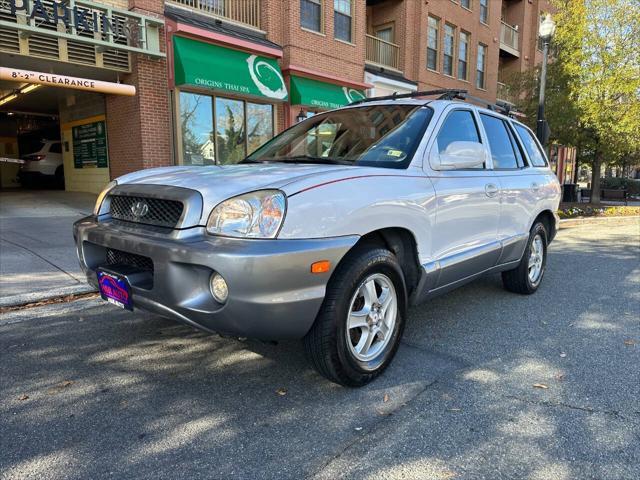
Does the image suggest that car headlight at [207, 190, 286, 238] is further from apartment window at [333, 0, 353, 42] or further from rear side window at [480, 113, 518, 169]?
apartment window at [333, 0, 353, 42]

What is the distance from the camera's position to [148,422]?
8.18 ft

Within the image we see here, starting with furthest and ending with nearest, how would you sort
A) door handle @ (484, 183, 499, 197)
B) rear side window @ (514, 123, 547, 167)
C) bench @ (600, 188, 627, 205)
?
bench @ (600, 188, 627, 205) → rear side window @ (514, 123, 547, 167) → door handle @ (484, 183, 499, 197)

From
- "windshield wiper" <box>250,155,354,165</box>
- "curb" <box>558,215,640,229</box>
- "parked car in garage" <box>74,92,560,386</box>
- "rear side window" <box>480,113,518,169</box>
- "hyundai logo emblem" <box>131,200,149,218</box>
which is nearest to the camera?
"parked car in garage" <box>74,92,560,386</box>

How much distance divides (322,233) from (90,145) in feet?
38.7

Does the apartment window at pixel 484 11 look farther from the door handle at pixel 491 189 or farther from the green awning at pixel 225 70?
the door handle at pixel 491 189

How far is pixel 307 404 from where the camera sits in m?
2.70

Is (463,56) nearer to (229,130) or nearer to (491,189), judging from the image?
(229,130)

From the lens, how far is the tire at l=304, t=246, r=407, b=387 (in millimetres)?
2600

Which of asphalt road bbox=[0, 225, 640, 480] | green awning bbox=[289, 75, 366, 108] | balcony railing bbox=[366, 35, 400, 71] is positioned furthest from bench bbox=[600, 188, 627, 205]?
asphalt road bbox=[0, 225, 640, 480]

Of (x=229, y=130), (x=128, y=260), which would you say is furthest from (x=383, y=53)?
(x=128, y=260)

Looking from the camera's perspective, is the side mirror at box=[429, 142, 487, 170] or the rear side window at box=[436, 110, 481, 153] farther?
the rear side window at box=[436, 110, 481, 153]

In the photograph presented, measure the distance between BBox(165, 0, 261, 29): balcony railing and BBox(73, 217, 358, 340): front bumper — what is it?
10.5 meters

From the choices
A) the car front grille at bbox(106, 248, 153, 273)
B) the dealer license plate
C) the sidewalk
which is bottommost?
the sidewalk

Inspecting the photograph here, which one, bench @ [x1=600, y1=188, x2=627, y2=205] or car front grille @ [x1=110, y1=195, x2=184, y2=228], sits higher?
car front grille @ [x1=110, y1=195, x2=184, y2=228]
